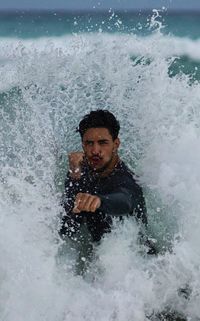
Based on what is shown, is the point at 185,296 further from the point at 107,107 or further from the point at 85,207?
the point at 107,107

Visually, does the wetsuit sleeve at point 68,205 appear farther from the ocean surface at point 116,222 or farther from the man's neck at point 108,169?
the man's neck at point 108,169

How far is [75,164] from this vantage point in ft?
16.0

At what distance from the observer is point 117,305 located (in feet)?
13.8

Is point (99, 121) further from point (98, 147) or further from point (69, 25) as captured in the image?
point (69, 25)

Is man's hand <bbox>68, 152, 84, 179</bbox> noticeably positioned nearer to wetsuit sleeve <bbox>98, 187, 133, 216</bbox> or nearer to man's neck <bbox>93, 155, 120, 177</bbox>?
man's neck <bbox>93, 155, 120, 177</bbox>

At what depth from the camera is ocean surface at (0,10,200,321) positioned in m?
4.31

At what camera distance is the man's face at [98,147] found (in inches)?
177

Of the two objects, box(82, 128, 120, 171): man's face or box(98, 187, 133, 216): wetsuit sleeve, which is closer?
box(98, 187, 133, 216): wetsuit sleeve

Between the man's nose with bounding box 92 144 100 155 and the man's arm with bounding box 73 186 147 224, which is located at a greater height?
the man's nose with bounding box 92 144 100 155

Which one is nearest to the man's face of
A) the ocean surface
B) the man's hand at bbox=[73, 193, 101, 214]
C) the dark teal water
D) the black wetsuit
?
the black wetsuit

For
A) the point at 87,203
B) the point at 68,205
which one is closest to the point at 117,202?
the point at 87,203

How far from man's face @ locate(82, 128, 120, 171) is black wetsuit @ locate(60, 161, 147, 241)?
104mm

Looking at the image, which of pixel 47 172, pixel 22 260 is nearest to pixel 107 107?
pixel 47 172

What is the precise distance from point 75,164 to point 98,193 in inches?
15.4
